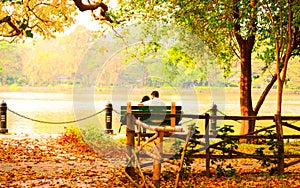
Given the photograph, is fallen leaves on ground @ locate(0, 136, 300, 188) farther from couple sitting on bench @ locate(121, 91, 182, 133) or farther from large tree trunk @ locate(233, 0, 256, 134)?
large tree trunk @ locate(233, 0, 256, 134)

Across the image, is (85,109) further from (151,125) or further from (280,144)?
(280,144)

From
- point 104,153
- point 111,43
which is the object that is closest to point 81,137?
point 104,153

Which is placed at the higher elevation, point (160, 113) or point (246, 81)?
point (246, 81)

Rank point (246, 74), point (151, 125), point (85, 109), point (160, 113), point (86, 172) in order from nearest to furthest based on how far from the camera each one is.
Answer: point (86, 172)
point (151, 125)
point (160, 113)
point (246, 74)
point (85, 109)

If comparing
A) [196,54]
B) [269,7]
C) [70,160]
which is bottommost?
[70,160]

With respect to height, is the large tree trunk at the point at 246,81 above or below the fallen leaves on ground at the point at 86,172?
above

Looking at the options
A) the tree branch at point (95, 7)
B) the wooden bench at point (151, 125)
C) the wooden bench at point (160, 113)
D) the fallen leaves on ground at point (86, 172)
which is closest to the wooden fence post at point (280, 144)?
the fallen leaves on ground at point (86, 172)

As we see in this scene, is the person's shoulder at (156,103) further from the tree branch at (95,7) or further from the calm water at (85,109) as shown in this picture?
the tree branch at (95,7)

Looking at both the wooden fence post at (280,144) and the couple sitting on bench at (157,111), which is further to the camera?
the couple sitting on bench at (157,111)

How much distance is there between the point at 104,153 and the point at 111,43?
5.84m

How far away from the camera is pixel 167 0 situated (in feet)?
51.9

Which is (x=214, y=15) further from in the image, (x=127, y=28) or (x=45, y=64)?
(x=45, y=64)

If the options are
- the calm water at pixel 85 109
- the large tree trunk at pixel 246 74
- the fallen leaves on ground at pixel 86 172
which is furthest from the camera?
the calm water at pixel 85 109

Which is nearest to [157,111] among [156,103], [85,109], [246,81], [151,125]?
[156,103]
